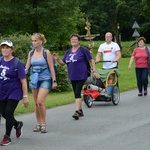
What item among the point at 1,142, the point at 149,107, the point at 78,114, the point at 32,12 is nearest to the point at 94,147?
the point at 1,142

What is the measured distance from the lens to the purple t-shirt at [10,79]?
8.36 m

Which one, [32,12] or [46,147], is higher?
[32,12]

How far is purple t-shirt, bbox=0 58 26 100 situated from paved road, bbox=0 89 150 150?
835mm

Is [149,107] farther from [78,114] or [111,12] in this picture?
[111,12]

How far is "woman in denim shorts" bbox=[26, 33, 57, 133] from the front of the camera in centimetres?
922

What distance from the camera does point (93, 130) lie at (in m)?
9.45

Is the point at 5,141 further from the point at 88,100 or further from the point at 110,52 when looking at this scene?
the point at 110,52

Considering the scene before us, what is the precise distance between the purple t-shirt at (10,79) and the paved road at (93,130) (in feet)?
2.74

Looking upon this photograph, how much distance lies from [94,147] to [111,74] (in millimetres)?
5293

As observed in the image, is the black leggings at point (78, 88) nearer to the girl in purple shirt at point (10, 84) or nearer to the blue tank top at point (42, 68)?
the blue tank top at point (42, 68)

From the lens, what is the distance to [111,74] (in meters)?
13.0

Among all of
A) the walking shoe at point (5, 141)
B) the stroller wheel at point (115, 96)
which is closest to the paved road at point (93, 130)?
the walking shoe at point (5, 141)

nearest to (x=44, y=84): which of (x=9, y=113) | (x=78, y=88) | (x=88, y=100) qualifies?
(x=9, y=113)

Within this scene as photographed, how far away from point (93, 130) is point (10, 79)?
6.76ft
